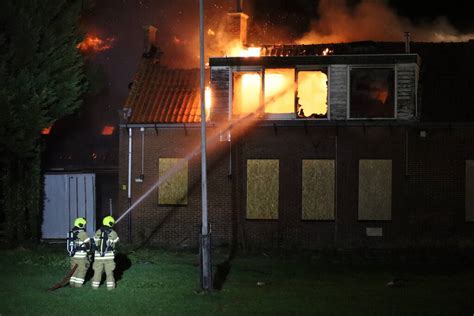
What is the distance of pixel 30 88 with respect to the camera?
80.3 ft

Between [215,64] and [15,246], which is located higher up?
[215,64]

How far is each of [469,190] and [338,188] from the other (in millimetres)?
4166

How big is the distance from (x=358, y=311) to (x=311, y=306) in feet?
3.22

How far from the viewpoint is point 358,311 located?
14742mm

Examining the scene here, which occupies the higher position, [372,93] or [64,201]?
[372,93]

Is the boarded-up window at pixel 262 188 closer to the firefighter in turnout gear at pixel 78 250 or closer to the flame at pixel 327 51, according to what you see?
the flame at pixel 327 51

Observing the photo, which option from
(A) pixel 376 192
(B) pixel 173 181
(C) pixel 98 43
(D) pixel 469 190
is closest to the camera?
(D) pixel 469 190

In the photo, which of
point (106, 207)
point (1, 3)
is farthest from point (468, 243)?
point (1, 3)

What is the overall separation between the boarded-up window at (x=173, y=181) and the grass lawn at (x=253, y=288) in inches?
127

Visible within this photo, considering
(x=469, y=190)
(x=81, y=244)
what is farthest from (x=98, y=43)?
(x=81, y=244)

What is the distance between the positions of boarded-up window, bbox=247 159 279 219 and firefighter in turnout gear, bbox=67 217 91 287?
Result: 9416 mm

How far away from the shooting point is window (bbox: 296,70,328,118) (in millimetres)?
25766

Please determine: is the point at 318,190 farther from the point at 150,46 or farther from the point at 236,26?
the point at 150,46

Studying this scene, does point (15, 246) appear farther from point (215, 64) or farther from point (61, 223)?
point (215, 64)
